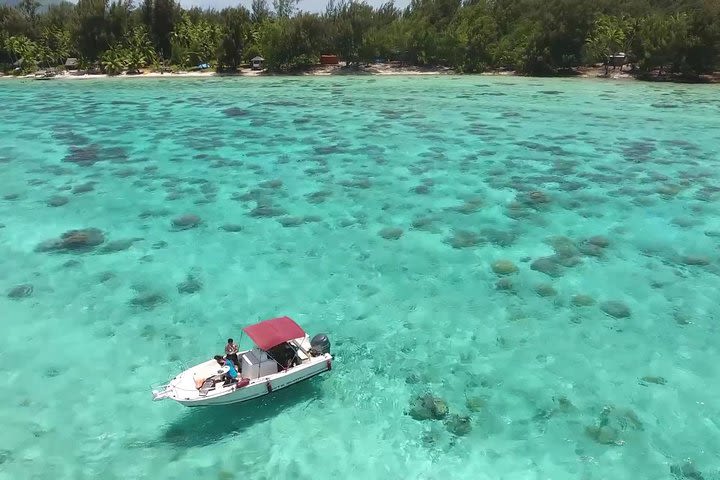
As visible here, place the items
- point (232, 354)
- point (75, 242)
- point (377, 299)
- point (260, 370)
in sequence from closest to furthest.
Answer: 1. point (260, 370)
2. point (232, 354)
3. point (377, 299)
4. point (75, 242)

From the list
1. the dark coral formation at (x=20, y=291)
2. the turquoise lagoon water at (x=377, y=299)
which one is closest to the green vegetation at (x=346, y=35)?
the turquoise lagoon water at (x=377, y=299)

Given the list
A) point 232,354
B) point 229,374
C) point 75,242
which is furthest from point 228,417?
point 75,242

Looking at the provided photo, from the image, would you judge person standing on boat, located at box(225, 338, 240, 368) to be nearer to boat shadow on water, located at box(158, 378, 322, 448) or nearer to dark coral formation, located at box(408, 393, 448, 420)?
boat shadow on water, located at box(158, 378, 322, 448)

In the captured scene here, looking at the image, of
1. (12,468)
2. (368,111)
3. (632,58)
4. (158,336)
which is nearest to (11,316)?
(158,336)

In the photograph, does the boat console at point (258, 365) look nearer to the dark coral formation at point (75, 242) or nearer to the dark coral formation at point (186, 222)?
the dark coral formation at point (75, 242)

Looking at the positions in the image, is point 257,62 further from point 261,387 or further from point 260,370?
point 261,387
